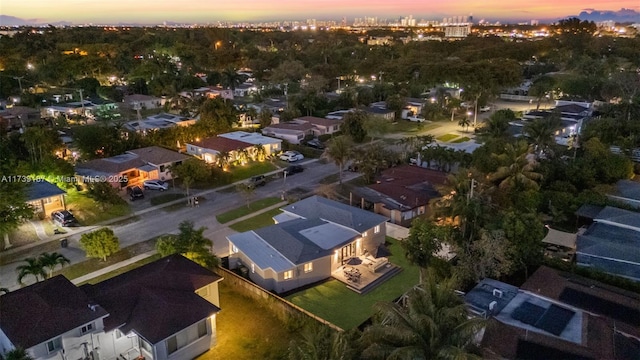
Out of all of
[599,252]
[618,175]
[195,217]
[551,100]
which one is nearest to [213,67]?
[551,100]

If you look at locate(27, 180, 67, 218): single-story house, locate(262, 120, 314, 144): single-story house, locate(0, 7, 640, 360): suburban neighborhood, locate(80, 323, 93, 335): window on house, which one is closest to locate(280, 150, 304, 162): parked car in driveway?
locate(0, 7, 640, 360): suburban neighborhood

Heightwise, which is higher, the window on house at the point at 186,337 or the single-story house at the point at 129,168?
the single-story house at the point at 129,168

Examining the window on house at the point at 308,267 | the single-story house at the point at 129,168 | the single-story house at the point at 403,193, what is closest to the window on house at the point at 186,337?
the window on house at the point at 308,267

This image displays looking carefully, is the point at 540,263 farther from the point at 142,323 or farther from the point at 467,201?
the point at 142,323

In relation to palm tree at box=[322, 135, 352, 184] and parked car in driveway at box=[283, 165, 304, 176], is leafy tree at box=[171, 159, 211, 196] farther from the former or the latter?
palm tree at box=[322, 135, 352, 184]

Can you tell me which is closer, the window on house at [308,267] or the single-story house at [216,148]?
the window on house at [308,267]

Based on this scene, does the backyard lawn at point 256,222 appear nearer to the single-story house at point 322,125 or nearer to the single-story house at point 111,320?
the single-story house at point 111,320
